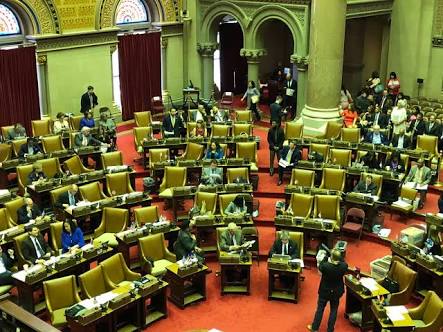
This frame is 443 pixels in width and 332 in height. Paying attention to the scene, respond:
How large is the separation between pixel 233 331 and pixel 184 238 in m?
1.86

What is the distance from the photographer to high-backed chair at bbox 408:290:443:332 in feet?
29.4

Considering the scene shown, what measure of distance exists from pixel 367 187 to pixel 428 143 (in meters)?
3.40

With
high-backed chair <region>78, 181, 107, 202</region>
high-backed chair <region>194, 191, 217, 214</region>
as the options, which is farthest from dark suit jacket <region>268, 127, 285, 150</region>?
high-backed chair <region>78, 181, 107, 202</region>

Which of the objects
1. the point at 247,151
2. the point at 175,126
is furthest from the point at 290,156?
the point at 175,126

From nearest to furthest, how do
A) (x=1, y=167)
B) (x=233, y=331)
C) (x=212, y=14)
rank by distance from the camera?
(x=233, y=331) < (x=1, y=167) < (x=212, y=14)

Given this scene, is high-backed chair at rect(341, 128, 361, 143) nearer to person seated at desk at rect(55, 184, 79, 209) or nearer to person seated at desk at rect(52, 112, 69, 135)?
person seated at desk at rect(55, 184, 79, 209)

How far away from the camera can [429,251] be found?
35.6 feet

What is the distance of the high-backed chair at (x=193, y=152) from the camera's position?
50.3 ft

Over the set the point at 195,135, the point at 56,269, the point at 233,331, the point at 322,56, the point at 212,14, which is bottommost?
the point at 233,331

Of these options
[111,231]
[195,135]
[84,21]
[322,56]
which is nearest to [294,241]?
[111,231]

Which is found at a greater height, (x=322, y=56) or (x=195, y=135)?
(x=322, y=56)

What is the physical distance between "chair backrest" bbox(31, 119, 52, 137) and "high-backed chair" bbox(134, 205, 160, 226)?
6.09 metres

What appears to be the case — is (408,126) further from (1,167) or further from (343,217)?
(1,167)

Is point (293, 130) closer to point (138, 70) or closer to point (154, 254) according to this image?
point (138, 70)
